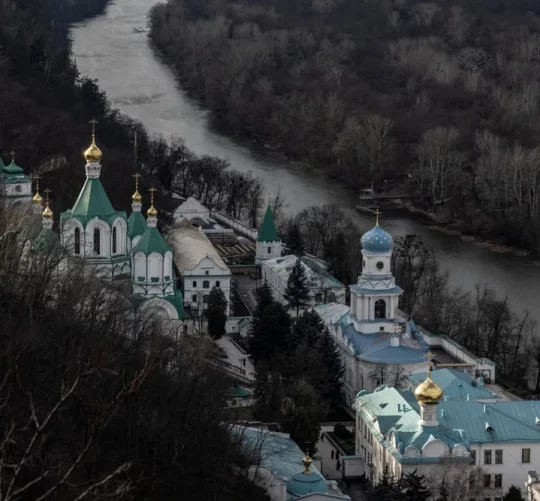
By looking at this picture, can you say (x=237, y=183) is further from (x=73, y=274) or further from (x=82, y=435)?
(x=82, y=435)

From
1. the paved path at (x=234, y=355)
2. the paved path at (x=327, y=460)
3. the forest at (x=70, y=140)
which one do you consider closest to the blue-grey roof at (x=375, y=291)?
the paved path at (x=234, y=355)

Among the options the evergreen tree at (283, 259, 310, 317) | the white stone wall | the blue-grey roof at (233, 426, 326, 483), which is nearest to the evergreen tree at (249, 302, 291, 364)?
the evergreen tree at (283, 259, 310, 317)

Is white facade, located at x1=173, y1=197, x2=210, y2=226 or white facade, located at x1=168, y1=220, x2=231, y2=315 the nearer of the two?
white facade, located at x1=168, y1=220, x2=231, y2=315

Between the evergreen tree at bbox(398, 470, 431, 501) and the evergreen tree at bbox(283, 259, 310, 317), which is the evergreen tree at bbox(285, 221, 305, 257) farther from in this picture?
the evergreen tree at bbox(398, 470, 431, 501)

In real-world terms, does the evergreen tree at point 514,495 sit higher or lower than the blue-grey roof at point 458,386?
higher

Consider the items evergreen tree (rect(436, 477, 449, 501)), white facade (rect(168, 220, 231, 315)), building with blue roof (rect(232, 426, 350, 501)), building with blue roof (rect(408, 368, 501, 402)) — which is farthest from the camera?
white facade (rect(168, 220, 231, 315))

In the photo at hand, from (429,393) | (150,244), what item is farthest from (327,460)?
(150,244)

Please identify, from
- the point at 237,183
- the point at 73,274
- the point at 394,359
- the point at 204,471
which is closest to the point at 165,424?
the point at 204,471

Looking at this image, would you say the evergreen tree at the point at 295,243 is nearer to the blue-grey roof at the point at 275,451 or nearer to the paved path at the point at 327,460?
the paved path at the point at 327,460

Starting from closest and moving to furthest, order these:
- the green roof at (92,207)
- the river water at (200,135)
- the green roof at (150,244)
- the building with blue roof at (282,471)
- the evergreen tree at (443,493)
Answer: the building with blue roof at (282,471)
the evergreen tree at (443,493)
the green roof at (150,244)
the green roof at (92,207)
the river water at (200,135)

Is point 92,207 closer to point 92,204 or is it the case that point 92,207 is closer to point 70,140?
point 92,204
